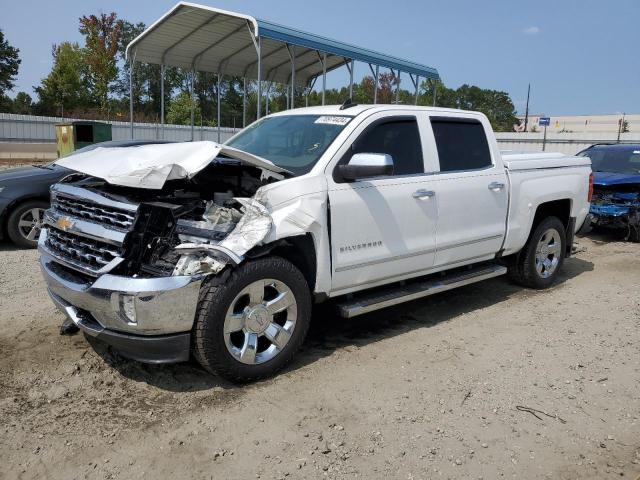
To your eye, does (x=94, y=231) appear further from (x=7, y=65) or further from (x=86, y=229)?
(x=7, y=65)

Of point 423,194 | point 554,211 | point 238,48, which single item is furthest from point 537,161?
point 238,48

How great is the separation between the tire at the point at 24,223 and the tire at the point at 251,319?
4.81 m

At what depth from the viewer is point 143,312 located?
3160mm

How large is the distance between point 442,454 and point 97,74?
162 feet

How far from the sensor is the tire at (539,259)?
6.02 m

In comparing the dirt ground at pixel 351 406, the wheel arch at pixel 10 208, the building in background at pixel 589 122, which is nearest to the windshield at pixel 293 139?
the dirt ground at pixel 351 406

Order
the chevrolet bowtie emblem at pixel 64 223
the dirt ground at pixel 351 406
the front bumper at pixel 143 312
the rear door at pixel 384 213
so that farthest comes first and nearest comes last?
the rear door at pixel 384 213 → the chevrolet bowtie emblem at pixel 64 223 → the front bumper at pixel 143 312 → the dirt ground at pixel 351 406

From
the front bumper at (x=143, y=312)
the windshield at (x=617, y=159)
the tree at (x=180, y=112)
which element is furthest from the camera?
the tree at (x=180, y=112)

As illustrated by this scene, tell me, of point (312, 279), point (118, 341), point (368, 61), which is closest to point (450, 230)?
point (312, 279)

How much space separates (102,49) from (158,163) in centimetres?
4769

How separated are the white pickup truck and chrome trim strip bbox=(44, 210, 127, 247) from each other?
0.5 inches

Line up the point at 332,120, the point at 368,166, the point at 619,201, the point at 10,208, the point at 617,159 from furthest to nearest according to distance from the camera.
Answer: the point at 617,159
the point at 619,201
the point at 10,208
the point at 332,120
the point at 368,166

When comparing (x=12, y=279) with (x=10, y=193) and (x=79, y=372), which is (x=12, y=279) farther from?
(x=79, y=372)

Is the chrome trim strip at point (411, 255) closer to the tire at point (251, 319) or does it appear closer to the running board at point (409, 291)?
the running board at point (409, 291)
